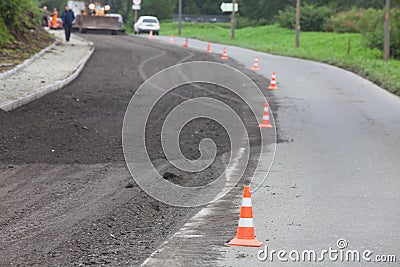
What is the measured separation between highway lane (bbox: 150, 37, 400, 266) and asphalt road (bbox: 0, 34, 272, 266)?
0.51 meters

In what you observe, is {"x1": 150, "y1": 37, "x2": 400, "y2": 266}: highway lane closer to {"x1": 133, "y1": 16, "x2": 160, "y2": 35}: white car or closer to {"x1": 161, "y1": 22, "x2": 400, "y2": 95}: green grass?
{"x1": 161, "y1": 22, "x2": 400, "y2": 95}: green grass

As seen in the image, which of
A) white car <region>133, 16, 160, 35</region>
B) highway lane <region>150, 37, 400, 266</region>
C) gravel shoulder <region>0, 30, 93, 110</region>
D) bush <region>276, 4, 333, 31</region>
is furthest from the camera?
bush <region>276, 4, 333, 31</region>

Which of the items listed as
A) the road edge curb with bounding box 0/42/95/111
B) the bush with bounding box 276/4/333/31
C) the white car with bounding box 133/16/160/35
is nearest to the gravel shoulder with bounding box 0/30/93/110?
the road edge curb with bounding box 0/42/95/111

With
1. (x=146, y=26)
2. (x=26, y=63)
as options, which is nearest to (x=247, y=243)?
(x=26, y=63)

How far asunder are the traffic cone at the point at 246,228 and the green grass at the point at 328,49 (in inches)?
720

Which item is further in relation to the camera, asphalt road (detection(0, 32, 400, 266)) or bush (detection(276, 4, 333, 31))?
bush (detection(276, 4, 333, 31))

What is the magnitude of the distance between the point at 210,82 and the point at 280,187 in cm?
1455

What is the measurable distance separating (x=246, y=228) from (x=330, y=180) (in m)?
4.03

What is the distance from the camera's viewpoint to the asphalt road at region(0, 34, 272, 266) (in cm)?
746

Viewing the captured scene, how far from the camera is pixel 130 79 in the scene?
82.5ft

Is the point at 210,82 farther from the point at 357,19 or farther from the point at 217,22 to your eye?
the point at 217,22

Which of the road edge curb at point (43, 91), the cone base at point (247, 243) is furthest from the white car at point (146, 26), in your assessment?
the cone base at point (247, 243)

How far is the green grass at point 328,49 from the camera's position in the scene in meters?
30.9

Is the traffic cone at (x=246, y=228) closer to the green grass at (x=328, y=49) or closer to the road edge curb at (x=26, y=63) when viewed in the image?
the road edge curb at (x=26, y=63)
